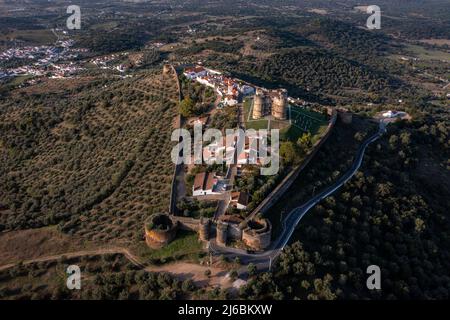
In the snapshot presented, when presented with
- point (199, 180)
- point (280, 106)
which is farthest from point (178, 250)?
point (280, 106)

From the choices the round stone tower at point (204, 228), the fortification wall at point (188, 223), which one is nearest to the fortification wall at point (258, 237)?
the round stone tower at point (204, 228)

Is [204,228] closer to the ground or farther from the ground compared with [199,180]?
closer to the ground

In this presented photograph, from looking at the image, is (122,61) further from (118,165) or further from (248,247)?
(248,247)

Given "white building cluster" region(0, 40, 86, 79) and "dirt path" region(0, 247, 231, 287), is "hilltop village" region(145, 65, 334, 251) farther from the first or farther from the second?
"white building cluster" region(0, 40, 86, 79)

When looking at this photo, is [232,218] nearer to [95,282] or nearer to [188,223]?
[188,223]

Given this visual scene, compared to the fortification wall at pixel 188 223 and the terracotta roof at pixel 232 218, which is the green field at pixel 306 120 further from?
the fortification wall at pixel 188 223

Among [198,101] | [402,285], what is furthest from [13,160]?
[402,285]
